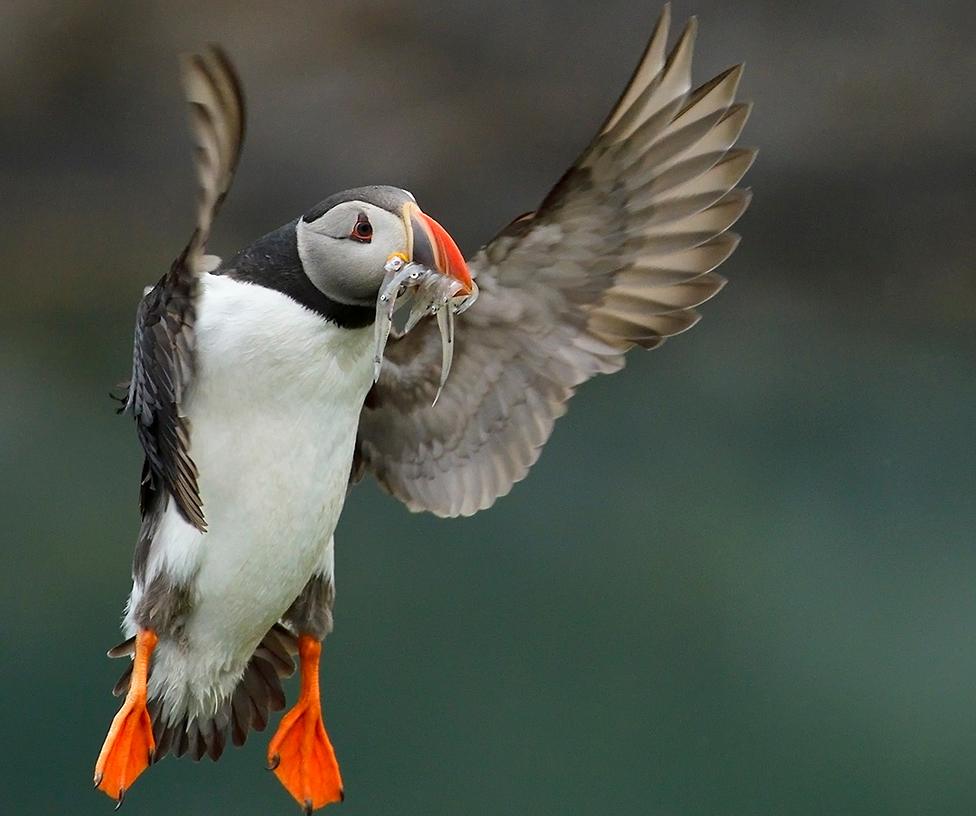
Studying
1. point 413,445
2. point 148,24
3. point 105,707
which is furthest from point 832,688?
point 148,24

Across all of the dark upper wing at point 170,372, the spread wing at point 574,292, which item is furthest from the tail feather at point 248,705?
the dark upper wing at point 170,372

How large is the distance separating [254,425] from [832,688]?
4123 millimetres

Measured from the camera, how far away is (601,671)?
6.56 m

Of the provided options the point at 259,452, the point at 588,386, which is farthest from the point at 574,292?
the point at 588,386

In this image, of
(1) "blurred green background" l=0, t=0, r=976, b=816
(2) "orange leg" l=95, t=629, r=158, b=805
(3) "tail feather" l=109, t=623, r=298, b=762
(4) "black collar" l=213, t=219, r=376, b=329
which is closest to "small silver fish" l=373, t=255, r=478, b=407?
(4) "black collar" l=213, t=219, r=376, b=329

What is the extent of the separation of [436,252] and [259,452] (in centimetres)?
49

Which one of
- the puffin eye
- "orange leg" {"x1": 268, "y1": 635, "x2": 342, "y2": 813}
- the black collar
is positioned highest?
the puffin eye

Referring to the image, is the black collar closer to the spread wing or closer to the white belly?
the white belly

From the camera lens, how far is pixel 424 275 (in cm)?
262

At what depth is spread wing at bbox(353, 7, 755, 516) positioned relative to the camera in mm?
2908

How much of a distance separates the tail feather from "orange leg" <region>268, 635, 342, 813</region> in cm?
6

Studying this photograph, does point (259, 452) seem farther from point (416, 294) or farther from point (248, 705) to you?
point (248, 705)

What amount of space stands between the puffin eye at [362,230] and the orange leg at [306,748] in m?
0.92

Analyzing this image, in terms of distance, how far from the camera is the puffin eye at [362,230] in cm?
267
